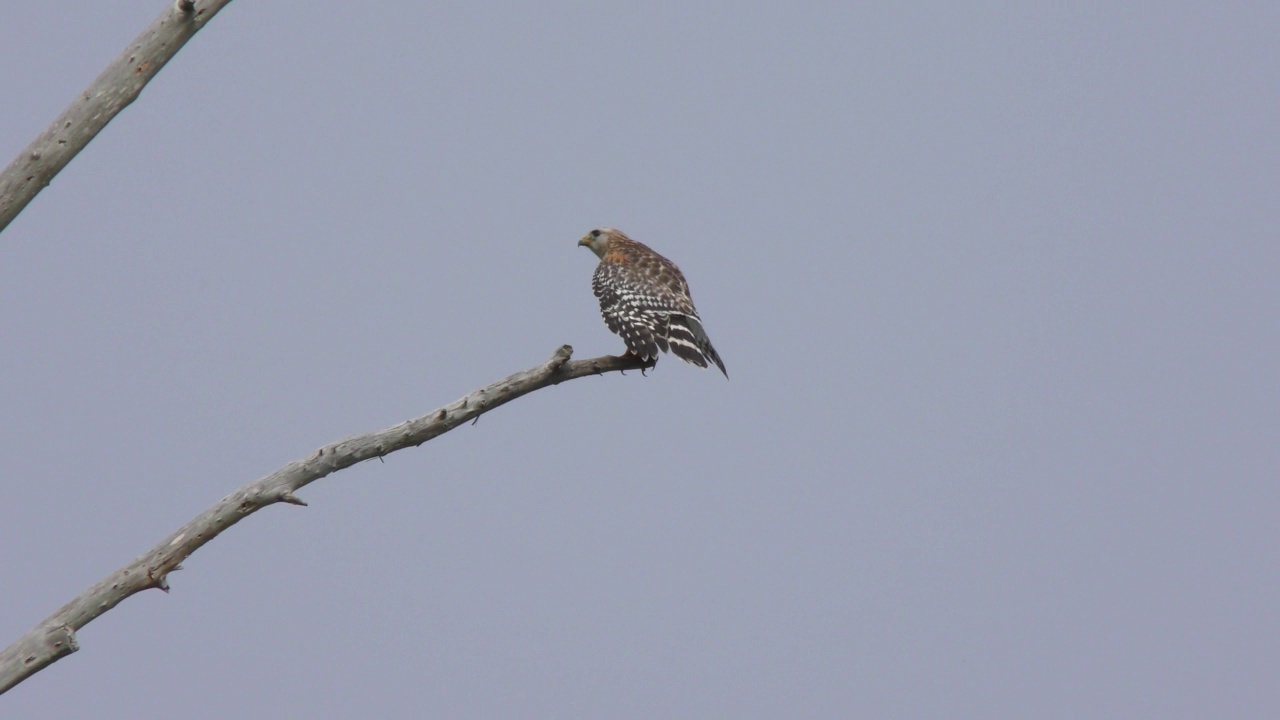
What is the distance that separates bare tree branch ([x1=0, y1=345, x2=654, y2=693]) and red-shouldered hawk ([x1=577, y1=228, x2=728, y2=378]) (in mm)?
1125

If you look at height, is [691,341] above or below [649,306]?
below

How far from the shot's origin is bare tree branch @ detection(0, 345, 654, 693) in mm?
6852

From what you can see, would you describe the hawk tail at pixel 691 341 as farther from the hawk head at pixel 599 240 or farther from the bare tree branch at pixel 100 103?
the bare tree branch at pixel 100 103

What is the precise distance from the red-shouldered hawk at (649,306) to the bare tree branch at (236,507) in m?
1.13

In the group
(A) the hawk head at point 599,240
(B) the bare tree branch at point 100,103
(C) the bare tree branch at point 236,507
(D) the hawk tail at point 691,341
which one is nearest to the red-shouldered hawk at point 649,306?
(D) the hawk tail at point 691,341

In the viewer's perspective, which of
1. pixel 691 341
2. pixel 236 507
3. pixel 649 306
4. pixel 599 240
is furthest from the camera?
pixel 599 240

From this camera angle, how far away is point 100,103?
7.41 m

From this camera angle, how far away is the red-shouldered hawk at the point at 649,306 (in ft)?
29.8

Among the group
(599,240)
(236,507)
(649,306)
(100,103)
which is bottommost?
(236,507)

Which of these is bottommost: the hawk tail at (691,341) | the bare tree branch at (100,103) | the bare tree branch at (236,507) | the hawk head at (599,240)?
the bare tree branch at (236,507)

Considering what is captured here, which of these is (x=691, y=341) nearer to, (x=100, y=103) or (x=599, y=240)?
(x=599, y=240)

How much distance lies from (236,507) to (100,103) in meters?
2.11

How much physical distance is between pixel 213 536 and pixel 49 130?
2.14m

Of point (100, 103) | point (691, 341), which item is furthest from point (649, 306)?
point (100, 103)
